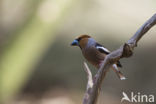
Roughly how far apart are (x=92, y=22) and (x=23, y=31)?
3144 mm

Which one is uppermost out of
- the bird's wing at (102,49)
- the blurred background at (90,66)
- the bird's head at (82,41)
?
the bird's head at (82,41)

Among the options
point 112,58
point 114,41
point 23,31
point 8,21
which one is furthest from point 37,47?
point 114,41

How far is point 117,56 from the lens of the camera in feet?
3.70

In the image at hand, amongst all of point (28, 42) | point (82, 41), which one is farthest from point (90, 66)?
point (82, 41)

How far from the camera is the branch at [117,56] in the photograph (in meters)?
1.10

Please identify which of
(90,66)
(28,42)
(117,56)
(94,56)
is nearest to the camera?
(117,56)

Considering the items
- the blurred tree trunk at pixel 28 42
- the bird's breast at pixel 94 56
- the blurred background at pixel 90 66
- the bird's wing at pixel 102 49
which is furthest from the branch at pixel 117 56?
the blurred background at pixel 90 66

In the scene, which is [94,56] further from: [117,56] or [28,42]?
[28,42]

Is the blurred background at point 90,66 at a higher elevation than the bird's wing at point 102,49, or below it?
below

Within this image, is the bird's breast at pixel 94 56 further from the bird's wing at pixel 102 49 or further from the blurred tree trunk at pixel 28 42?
the blurred tree trunk at pixel 28 42

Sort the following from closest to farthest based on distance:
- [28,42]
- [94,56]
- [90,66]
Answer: [94,56] < [28,42] < [90,66]

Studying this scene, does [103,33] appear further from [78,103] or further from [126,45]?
[126,45]

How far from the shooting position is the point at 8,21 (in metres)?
4.46

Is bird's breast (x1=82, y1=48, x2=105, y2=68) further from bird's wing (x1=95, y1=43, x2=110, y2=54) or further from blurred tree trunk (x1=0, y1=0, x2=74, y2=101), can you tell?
blurred tree trunk (x1=0, y1=0, x2=74, y2=101)
